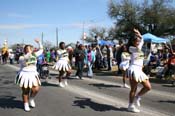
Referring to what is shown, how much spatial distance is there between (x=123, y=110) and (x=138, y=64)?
1.27m

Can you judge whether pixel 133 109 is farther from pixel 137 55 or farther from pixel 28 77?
pixel 28 77

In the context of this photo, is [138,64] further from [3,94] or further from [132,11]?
[132,11]

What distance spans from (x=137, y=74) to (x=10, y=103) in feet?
13.5

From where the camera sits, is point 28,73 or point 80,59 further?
point 80,59

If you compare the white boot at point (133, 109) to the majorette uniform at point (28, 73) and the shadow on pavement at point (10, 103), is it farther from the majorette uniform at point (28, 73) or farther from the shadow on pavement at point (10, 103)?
the shadow on pavement at point (10, 103)

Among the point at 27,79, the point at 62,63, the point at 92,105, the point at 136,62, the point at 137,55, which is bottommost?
the point at 92,105

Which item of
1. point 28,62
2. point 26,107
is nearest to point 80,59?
point 28,62

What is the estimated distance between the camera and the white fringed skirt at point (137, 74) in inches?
365

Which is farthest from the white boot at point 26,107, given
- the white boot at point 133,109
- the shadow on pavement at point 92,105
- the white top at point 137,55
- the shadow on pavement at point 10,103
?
the white top at point 137,55

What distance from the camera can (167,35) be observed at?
58.8 m

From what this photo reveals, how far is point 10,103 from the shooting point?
36.4 ft

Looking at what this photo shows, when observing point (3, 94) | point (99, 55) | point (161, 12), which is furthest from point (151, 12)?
point (3, 94)

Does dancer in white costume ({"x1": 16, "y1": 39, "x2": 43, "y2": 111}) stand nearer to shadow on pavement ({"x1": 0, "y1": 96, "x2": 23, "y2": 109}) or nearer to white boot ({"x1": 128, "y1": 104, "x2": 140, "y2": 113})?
shadow on pavement ({"x1": 0, "y1": 96, "x2": 23, "y2": 109})

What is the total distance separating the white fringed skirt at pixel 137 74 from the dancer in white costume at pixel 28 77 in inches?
101
